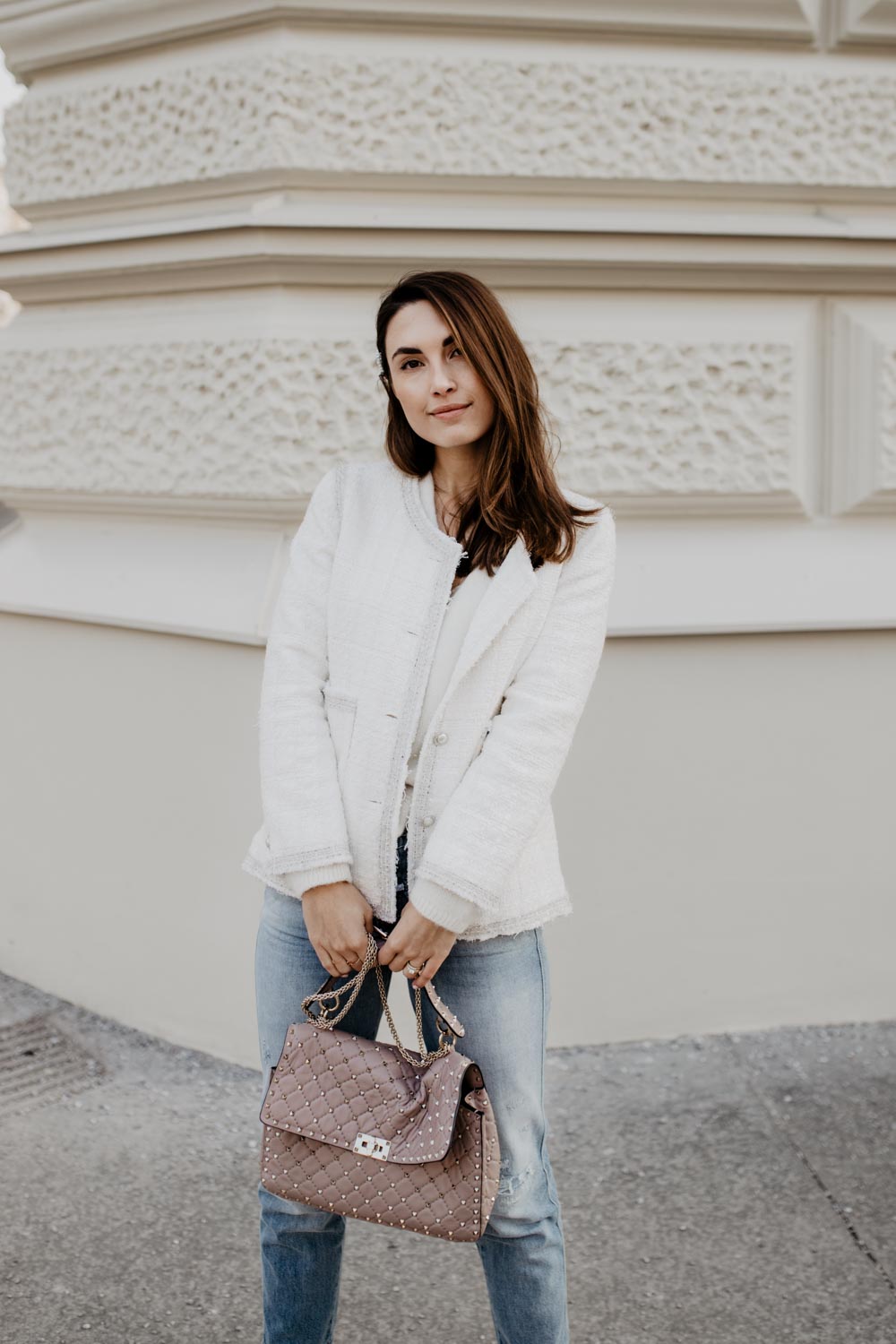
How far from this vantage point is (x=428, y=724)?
1.81 metres

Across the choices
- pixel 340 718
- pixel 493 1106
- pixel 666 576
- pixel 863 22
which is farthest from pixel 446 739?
pixel 863 22

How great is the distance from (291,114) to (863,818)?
6.89ft

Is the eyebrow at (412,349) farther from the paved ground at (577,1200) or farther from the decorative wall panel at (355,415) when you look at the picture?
the paved ground at (577,1200)

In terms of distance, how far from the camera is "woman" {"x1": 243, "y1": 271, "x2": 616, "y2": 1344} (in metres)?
1.77

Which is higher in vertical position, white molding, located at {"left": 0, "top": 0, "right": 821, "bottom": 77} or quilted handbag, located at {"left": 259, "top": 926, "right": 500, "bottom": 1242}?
white molding, located at {"left": 0, "top": 0, "right": 821, "bottom": 77}

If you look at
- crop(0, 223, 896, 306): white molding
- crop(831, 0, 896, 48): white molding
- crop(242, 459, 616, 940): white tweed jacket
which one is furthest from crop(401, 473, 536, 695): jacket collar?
crop(831, 0, 896, 48): white molding

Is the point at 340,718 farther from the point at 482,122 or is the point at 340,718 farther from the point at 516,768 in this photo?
the point at 482,122

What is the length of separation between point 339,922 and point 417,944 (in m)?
0.11

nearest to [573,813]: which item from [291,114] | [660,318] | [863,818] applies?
[863,818]

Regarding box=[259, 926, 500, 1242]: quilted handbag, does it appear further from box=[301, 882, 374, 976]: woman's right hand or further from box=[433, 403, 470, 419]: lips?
box=[433, 403, 470, 419]: lips

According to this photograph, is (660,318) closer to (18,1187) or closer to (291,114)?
(291,114)

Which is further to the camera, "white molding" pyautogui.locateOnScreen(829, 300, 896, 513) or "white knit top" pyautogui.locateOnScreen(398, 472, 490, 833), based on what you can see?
"white molding" pyautogui.locateOnScreen(829, 300, 896, 513)

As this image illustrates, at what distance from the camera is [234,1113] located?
2.99 meters

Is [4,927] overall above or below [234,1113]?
above
